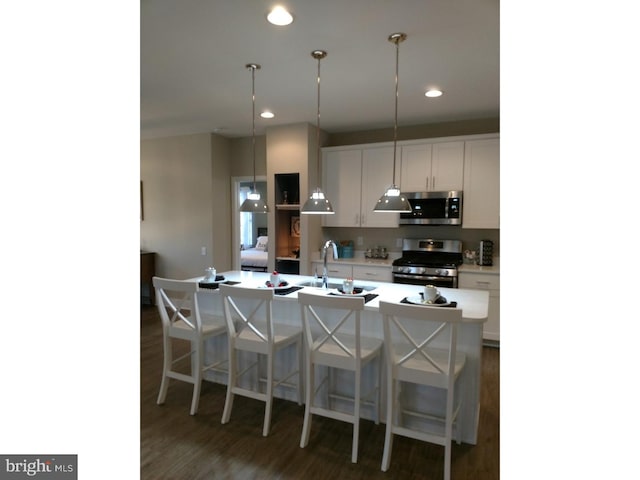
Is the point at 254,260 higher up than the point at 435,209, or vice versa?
the point at 435,209

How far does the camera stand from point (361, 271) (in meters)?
4.57

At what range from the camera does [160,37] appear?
8.06 ft

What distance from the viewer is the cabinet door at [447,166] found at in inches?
169

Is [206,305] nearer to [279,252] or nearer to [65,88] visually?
[279,252]

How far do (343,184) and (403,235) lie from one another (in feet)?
3.37

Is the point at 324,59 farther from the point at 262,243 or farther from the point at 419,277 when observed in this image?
the point at 262,243

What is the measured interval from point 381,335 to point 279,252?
8.92 feet

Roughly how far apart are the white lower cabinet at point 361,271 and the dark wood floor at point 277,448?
182cm

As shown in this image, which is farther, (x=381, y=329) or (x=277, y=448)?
(x=381, y=329)

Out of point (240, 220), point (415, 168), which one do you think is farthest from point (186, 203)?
point (415, 168)

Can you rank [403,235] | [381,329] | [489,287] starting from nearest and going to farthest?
[381,329] < [489,287] < [403,235]

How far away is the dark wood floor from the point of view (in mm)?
2039
